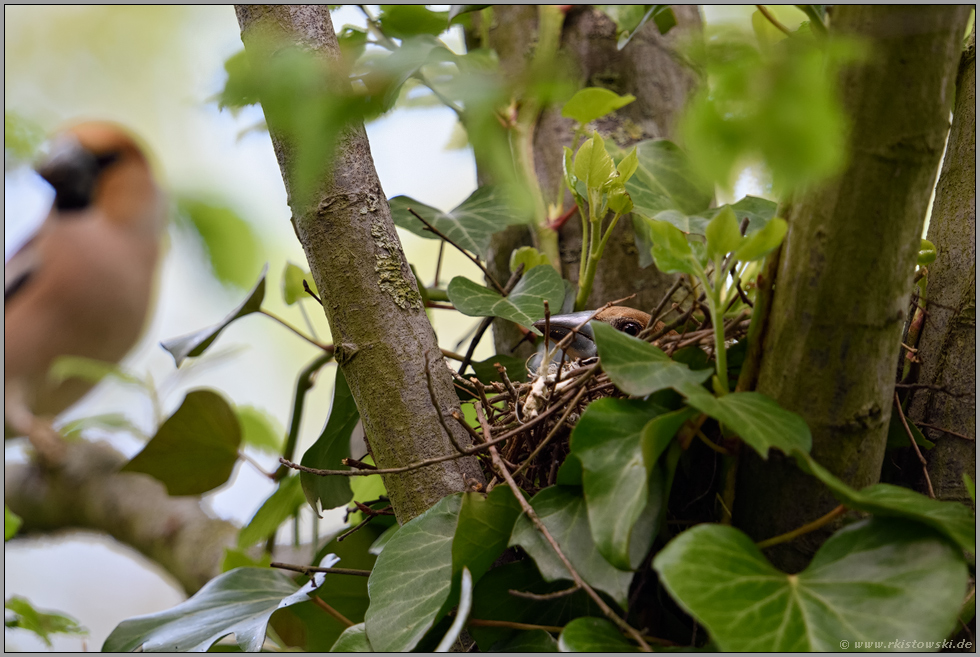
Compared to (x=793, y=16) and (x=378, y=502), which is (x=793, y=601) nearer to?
(x=378, y=502)

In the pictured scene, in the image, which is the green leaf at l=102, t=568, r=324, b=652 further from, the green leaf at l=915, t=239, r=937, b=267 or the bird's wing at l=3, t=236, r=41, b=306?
the bird's wing at l=3, t=236, r=41, b=306

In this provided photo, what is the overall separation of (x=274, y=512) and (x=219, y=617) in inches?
11.7

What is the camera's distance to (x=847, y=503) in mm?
423

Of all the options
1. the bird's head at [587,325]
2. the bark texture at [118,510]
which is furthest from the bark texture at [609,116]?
the bark texture at [118,510]

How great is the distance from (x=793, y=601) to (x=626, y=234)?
695mm

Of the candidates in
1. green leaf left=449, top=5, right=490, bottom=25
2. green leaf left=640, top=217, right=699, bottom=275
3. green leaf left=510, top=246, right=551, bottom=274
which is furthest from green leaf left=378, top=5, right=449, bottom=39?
green leaf left=640, top=217, right=699, bottom=275

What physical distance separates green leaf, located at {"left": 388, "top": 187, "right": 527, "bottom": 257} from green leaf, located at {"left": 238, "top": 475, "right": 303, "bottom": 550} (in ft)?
1.31

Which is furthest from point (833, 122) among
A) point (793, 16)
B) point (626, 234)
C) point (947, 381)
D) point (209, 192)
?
point (209, 192)

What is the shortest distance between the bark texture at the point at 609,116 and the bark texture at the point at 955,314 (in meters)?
0.41

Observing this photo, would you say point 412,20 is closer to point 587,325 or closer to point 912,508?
point 587,325

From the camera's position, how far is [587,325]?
80cm

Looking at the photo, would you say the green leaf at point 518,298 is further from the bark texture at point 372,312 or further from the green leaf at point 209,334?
the green leaf at point 209,334

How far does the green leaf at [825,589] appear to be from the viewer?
0.37 meters

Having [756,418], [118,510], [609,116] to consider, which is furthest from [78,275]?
[756,418]
